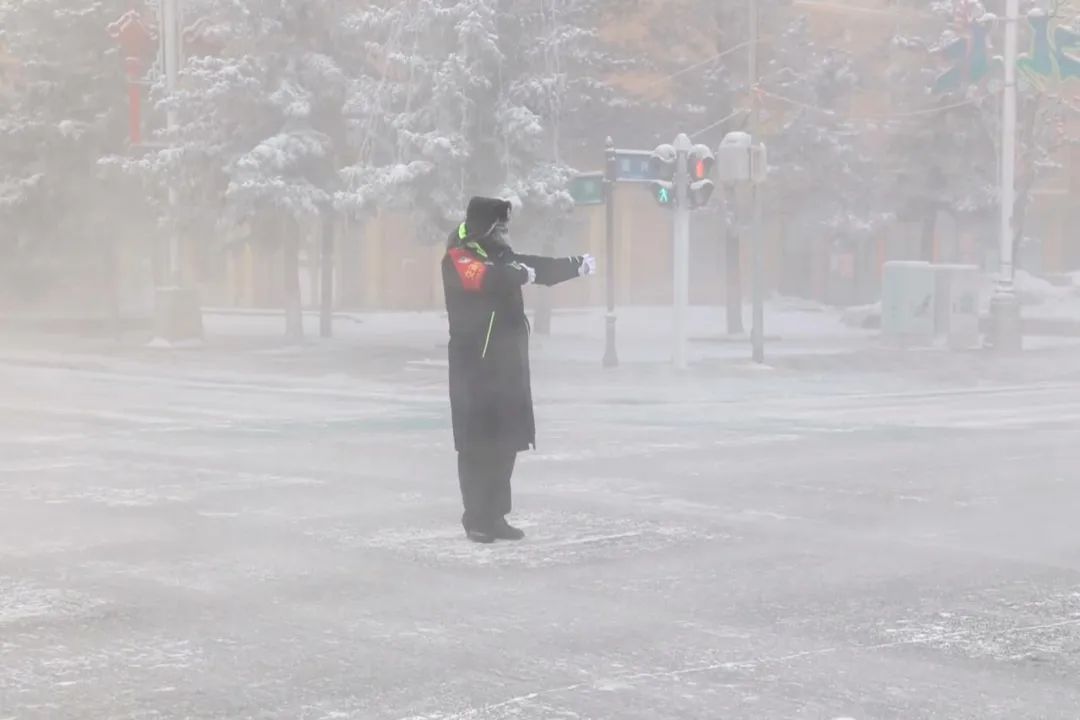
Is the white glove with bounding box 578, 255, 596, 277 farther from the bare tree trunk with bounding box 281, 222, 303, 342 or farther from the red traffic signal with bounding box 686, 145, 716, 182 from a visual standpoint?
the bare tree trunk with bounding box 281, 222, 303, 342

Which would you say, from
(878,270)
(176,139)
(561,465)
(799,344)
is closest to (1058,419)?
(561,465)

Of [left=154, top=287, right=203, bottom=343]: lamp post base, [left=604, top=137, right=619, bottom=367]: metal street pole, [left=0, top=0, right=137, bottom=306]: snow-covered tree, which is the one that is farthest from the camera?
[left=0, top=0, right=137, bottom=306]: snow-covered tree

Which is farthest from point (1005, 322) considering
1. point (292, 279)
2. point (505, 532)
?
point (505, 532)

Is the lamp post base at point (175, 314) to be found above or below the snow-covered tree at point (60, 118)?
below

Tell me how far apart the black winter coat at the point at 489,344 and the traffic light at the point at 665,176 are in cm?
1391

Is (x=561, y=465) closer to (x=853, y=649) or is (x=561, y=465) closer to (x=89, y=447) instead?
(x=89, y=447)

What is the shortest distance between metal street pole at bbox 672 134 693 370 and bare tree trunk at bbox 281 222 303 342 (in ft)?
28.5

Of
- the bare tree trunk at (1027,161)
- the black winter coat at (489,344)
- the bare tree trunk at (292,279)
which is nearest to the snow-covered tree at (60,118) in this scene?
the bare tree trunk at (292,279)

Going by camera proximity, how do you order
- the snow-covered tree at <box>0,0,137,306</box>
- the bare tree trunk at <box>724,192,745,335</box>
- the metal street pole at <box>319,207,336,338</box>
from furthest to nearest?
the bare tree trunk at <box>724,192,745,335</box> < the snow-covered tree at <box>0,0,137,306</box> < the metal street pole at <box>319,207,336,338</box>

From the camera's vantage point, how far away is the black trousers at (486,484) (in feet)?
29.3

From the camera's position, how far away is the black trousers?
29.3 feet

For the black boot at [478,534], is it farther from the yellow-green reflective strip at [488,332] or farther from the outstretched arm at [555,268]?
the outstretched arm at [555,268]

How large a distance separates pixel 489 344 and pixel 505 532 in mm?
1048

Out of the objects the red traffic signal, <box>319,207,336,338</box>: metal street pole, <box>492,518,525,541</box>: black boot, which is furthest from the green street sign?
<box>492,518,525,541</box>: black boot
